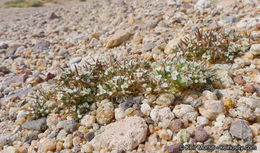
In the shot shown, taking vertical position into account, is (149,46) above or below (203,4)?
below

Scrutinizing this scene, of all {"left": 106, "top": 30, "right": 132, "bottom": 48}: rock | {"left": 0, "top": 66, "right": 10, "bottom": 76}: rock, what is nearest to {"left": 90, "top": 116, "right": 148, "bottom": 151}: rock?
{"left": 106, "top": 30, "right": 132, "bottom": 48}: rock

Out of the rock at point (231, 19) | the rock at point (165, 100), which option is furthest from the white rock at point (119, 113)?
the rock at point (231, 19)

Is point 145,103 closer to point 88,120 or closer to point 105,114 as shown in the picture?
point 105,114

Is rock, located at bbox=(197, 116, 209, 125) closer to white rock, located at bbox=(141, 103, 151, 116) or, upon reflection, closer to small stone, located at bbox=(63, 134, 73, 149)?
white rock, located at bbox=(141, 103, 151, 116)

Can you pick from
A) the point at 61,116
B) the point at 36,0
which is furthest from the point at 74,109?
the point at 36,0

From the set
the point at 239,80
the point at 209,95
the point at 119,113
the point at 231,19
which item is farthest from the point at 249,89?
the point at 231,19

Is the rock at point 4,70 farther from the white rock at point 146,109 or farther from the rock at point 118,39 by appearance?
the white rock at point 146,109

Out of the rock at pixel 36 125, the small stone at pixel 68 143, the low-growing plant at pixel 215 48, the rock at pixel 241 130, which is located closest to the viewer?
the rock at pixel 241 130
